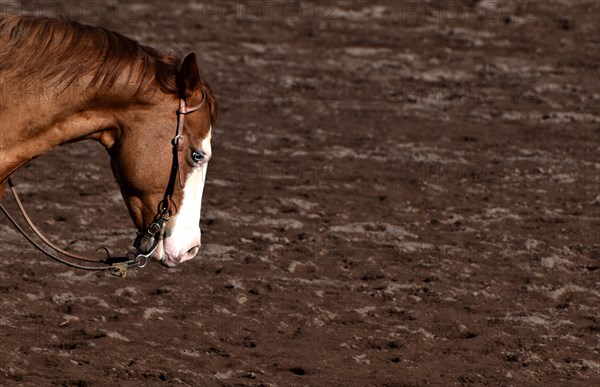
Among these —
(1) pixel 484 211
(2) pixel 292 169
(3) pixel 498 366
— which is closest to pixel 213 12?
(2) pixel 292 169

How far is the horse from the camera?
497 centimetres

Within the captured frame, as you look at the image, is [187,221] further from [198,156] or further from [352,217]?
[352,217]

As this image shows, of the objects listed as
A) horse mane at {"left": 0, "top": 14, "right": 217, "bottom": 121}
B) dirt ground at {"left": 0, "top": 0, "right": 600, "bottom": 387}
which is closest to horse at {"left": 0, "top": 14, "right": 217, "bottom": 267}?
horse mane at {"left": 0, "top": 14, "right": 217, "bottom": 121}

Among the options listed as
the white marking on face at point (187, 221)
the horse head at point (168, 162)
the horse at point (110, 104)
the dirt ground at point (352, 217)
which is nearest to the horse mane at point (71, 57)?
the horse at point (110, 104)

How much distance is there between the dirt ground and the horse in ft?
5.17

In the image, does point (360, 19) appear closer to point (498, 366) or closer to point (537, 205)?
point (537, 205)

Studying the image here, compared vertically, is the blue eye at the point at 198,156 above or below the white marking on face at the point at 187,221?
above

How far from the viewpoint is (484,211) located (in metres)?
9.27

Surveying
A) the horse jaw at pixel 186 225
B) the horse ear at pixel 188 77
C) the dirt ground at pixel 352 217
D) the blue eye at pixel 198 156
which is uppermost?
the horse ear at pixel 188 77

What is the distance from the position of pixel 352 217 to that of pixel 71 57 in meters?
4.38

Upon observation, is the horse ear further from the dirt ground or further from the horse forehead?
the dirt ground

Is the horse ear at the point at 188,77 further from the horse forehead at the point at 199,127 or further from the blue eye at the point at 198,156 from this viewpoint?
the blue eye at the point at 198,156

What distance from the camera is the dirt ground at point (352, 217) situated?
6676 millimetres

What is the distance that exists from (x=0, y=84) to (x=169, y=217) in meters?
1.01
